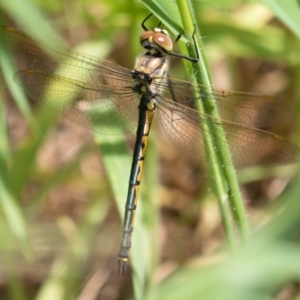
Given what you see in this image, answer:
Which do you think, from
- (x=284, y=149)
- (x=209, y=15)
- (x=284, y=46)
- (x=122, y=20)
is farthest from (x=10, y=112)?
(x=284, y=149)

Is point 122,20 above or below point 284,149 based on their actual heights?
above

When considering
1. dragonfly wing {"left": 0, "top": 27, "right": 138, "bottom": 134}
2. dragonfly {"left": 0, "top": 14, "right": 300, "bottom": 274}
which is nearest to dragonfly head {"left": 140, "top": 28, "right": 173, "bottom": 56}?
dragonfly {"left": 0, "top": 14, "right": 300, "bottom": 274}

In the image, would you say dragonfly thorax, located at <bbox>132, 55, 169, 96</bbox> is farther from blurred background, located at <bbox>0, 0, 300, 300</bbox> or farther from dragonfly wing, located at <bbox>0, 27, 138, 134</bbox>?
blurred background, located at <bbox>0, 0, 300, 300</bbox>

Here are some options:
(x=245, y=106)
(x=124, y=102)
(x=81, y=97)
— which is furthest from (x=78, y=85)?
(x=245, y=106)

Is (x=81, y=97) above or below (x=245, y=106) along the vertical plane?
above

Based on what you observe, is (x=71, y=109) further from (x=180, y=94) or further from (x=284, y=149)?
(x=284, y=149)

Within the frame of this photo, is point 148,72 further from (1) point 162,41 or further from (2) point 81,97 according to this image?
(2) point 81,97

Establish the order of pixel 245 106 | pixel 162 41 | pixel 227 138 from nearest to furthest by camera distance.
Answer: pixel 227 138 < pixel 245 106 < pixel 162 41
